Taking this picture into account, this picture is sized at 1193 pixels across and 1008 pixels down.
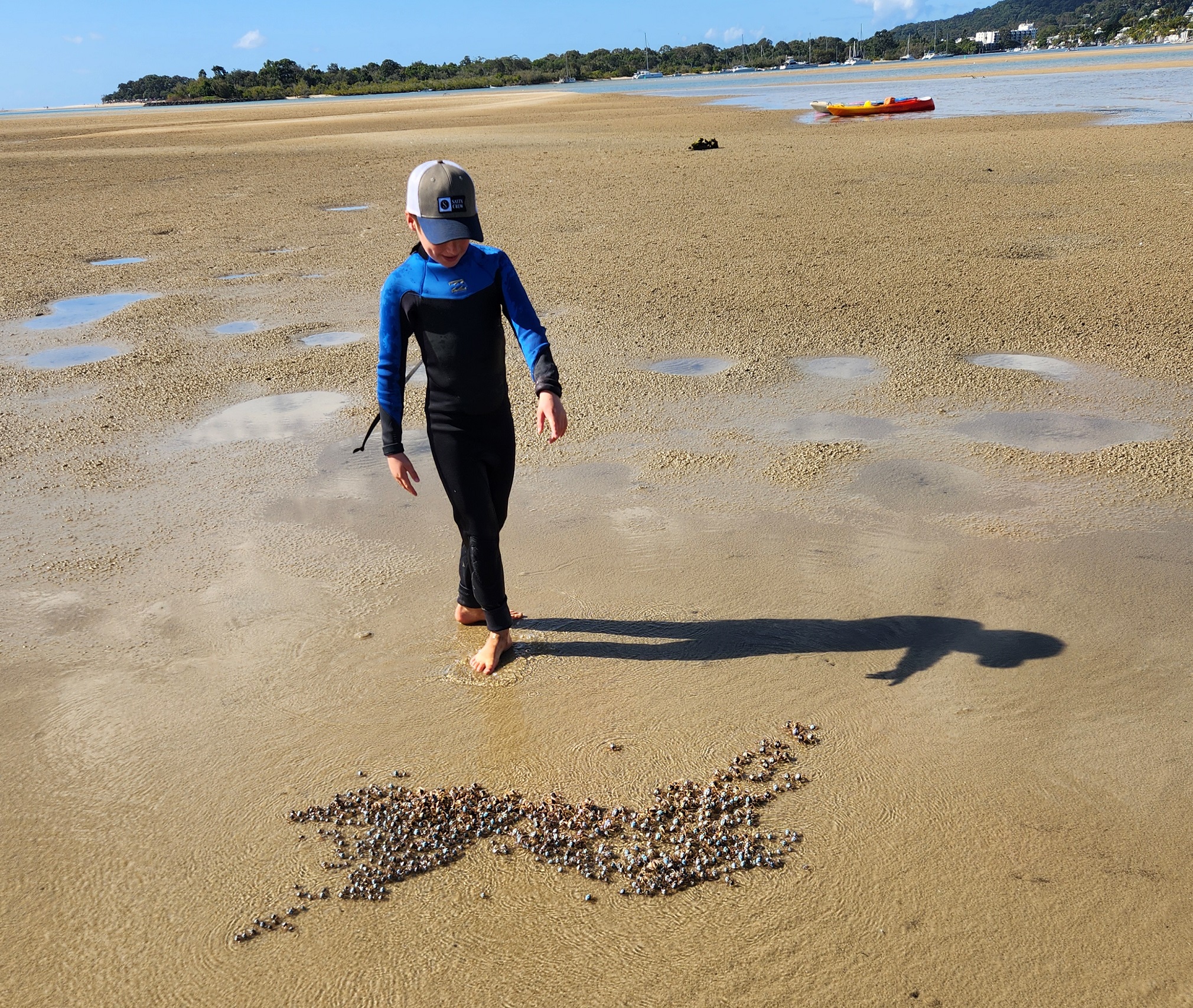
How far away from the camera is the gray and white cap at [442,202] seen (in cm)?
344

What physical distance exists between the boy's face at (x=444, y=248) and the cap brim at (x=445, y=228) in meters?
0.02

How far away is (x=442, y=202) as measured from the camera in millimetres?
3455

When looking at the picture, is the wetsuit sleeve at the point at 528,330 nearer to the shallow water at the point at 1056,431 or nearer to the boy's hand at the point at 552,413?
the boy's hand at the point at 552,413

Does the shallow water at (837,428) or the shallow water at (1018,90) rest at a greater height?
the shallow water at (1018,90)

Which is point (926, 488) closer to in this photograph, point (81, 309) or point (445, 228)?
point (445, 228)

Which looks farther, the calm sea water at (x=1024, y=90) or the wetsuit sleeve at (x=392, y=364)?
→ the calm sea water at (x=1024, y=90)

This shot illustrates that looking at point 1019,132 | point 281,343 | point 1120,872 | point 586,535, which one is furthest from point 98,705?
point 1019,132

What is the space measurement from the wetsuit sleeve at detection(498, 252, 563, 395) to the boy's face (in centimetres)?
18

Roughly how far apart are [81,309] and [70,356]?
2075mm

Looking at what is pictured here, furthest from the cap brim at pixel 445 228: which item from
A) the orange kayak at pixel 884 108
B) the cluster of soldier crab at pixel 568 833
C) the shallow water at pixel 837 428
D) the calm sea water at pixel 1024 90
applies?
the orange kayak at pixel 884 108

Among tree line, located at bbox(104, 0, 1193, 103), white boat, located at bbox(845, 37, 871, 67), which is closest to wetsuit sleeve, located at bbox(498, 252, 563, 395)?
tree line, located at bbox(104, 0, 1193, 103)

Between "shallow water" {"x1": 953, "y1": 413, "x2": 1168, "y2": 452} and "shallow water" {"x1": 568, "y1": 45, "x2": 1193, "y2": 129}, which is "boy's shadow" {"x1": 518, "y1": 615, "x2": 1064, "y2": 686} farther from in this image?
"shallow water" {"x1": 568, "y1": 45, "x2": 1193, "y2": 129}

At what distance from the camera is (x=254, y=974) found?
8.79 ft

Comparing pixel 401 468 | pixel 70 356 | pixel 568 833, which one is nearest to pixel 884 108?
pixel 70 356
